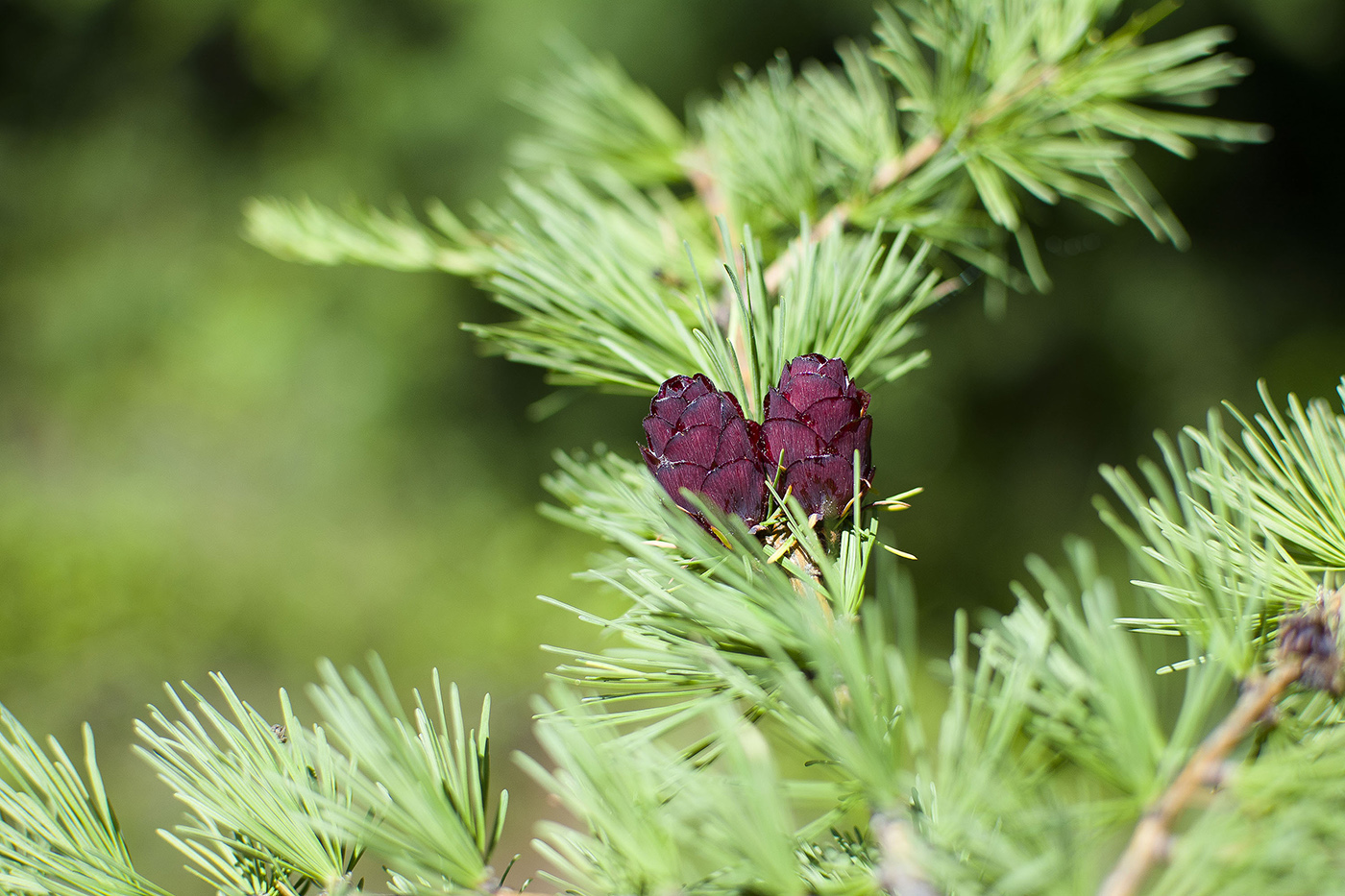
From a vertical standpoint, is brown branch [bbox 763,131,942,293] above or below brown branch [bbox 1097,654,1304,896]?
above

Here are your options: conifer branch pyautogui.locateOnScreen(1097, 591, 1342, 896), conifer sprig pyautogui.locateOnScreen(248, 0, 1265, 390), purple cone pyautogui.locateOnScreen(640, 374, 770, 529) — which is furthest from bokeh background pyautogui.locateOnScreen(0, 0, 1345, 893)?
conifer branch pyautogui.locateOnScreen(1097, 591, 1342, 896)

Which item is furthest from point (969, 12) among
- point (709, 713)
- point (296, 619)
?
point (296, 619)

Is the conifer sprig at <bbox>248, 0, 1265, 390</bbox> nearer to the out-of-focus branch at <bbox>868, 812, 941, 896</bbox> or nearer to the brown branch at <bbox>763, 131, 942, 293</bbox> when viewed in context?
the brown branch at <bbox>763, 131, 942, 293</bbox>

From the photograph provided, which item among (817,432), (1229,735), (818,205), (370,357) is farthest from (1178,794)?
(370,357)

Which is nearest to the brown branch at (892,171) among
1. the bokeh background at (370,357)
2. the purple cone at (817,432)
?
the purple cone at (817,432)

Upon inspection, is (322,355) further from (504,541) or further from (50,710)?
(50,710)

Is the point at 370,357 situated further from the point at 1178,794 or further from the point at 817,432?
the point at 1178,794
